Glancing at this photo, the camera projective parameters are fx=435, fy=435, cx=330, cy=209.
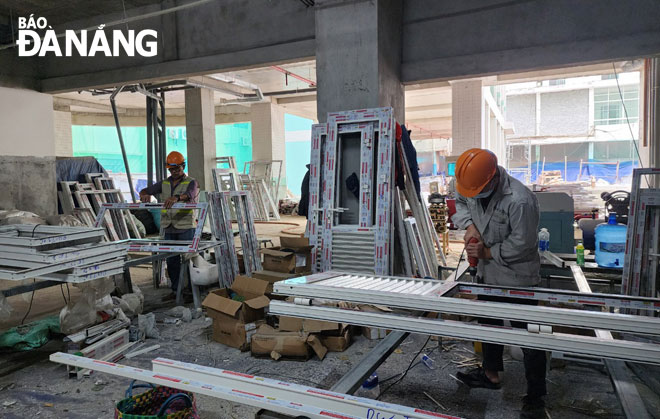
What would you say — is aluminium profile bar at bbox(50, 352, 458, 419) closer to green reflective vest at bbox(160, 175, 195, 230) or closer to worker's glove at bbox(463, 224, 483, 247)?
worker's glove at bbox(463, 224, 483, 247)

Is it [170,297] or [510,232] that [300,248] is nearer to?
[170,297]

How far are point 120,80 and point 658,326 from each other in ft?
27.5

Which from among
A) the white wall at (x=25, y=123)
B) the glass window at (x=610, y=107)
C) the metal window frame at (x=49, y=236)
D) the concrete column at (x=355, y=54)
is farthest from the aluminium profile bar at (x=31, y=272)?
the glass window at (x=610, y=107)

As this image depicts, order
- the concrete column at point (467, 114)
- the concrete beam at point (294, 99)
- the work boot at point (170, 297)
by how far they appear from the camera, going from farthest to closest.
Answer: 1. the concrete beam at point (294, 99)
2. the concrete column at point (467, 114)
3. the work boot at point (170, 297)

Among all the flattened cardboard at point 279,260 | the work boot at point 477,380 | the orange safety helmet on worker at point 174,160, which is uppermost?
the orange safety helmet on worker at point 174,160

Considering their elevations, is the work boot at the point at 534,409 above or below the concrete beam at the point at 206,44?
below

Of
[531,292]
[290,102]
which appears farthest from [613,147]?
[531,292]

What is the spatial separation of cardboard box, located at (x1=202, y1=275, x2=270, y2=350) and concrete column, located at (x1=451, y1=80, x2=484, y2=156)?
7.79 m

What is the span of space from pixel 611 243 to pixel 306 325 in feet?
10.8

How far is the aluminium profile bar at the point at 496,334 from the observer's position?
1533 millimetres

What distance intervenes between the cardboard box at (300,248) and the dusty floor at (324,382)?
1.19 metres

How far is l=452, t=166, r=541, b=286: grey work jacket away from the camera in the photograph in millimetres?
2568

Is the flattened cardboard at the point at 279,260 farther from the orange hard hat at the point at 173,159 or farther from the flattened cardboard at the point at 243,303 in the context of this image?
the orange hard hat at the point at 173,159

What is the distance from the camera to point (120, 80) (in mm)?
7785
